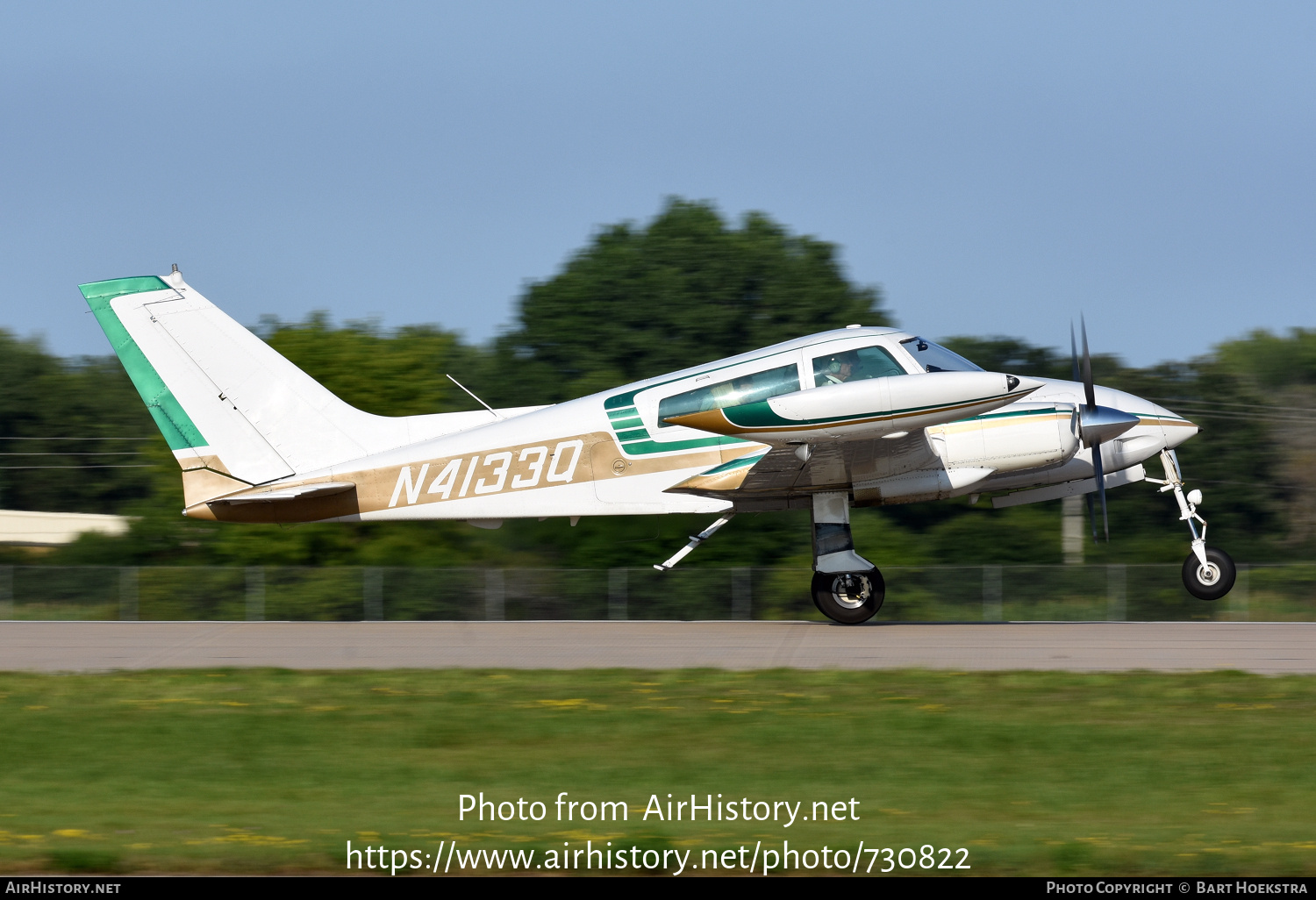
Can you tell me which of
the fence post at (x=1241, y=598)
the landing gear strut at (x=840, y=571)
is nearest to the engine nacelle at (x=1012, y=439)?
the landing gear strut at (x=840, y=571)

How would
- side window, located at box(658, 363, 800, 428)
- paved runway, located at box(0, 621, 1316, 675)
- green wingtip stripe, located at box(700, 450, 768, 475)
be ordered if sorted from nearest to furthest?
paved runway, located at box(0, 621, 1316, 675)
side window, located at box(658, 363, 800, 428)
green wingtip stripe, located at box(700, 450, 768, 475)

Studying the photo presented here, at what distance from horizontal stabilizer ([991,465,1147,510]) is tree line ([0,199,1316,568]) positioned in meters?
8.79

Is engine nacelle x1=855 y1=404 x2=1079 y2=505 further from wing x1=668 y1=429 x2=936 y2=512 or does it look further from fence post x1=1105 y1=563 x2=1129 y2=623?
fence post x1=1105 y1=563 x2=1129 y2=623

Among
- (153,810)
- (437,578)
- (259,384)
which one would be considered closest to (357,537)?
(437,578)

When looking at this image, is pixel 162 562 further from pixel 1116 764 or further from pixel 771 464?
pixel 1116 764

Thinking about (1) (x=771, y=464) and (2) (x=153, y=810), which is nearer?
(2) (x=153, y=810)

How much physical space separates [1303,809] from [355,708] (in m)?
7.68

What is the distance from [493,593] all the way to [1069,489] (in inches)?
417

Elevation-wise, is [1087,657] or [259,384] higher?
[259,384]

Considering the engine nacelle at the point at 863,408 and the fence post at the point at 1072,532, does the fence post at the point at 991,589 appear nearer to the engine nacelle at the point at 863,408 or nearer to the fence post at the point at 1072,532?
the fence post at the point at 1072,532

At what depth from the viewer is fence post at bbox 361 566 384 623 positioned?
2459cm

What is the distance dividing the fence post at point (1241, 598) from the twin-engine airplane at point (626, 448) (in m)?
7.20

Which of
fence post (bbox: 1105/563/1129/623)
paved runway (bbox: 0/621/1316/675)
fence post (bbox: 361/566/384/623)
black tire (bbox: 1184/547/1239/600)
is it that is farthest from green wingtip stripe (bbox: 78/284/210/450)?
fence post (bbox: 1105/563/1129/623)
